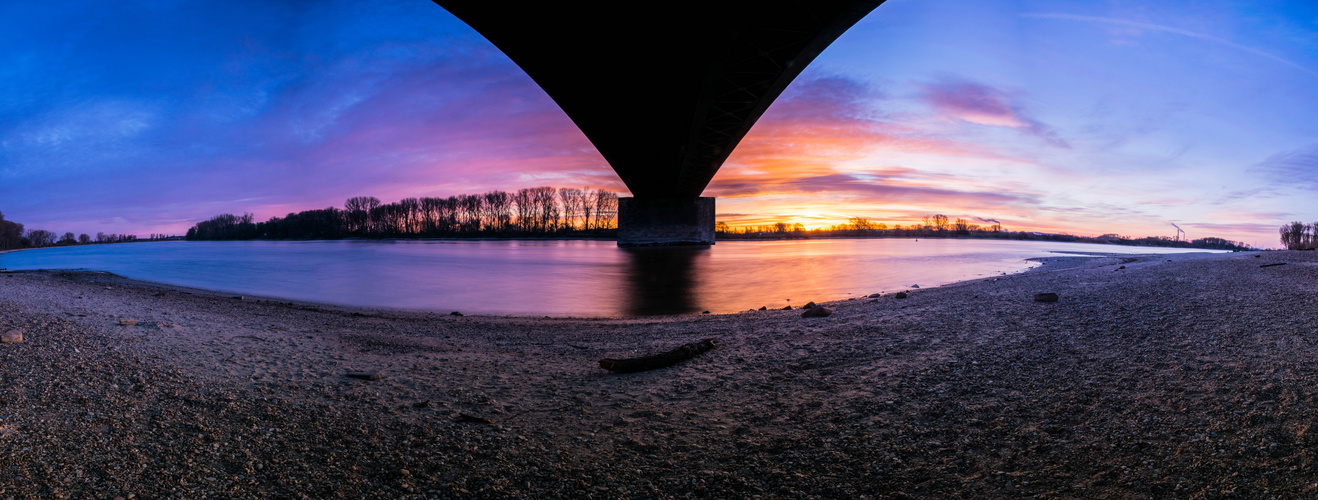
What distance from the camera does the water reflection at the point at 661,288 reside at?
13.6m

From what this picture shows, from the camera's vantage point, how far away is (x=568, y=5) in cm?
1362

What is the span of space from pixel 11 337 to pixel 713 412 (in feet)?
20.3

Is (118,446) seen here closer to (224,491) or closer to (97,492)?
(97,492)

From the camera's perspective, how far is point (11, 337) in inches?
174

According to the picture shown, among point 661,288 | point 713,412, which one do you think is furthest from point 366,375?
point 661,288

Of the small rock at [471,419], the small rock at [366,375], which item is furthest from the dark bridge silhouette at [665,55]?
the small rock at [471,419]

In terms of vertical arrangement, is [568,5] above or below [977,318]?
above

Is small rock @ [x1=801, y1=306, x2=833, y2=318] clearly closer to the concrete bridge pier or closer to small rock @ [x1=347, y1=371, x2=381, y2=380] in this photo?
small rock @ [x1=347, y1=371, x2=381, y2=380]

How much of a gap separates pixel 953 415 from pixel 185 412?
493cm

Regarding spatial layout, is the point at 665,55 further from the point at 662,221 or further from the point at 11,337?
the point at 662,221

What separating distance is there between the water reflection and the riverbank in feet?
25.8

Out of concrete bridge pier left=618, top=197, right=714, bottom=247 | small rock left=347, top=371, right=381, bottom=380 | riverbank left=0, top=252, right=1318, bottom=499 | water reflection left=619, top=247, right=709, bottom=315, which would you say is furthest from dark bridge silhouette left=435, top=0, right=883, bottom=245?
concrete bridge pier left=618, top=197, right=714, bottom=247

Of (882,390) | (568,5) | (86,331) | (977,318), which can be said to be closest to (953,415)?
(882,390)

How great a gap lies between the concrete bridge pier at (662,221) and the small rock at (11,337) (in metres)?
41.7
